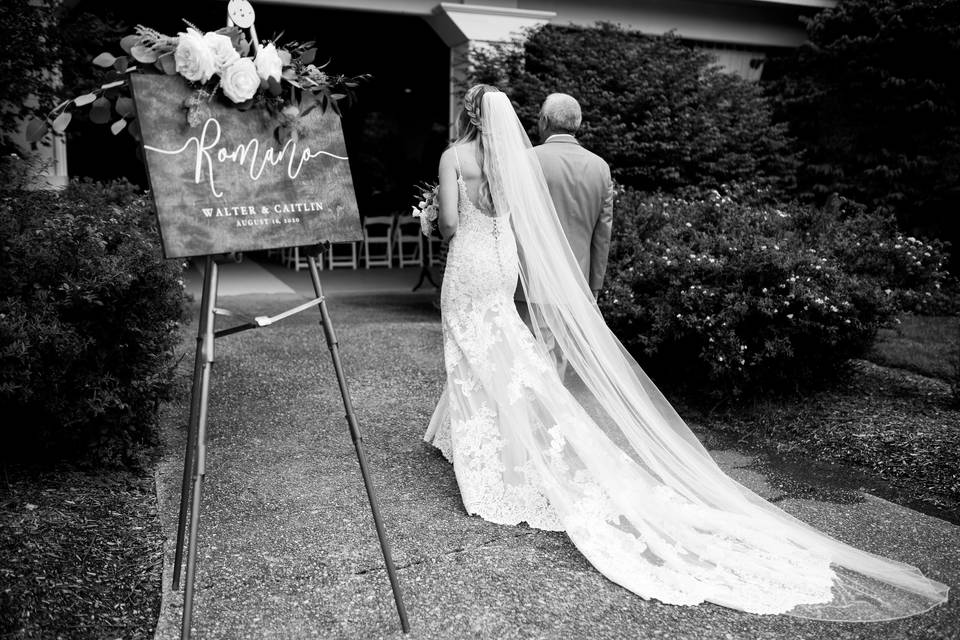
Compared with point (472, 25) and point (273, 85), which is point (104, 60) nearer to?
point (273, 85)

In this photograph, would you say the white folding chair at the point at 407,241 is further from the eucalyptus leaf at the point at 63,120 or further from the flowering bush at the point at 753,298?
the eucalyptus leaf at the point at 63,120

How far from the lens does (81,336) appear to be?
396 centimetres

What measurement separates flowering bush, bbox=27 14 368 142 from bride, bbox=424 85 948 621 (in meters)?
1.25

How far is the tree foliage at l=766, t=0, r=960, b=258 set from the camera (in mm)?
10648

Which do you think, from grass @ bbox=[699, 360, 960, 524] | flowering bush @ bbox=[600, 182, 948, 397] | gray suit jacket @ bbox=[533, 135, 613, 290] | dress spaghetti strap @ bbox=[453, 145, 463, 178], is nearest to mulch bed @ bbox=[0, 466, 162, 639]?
dress spaghetti strap @ bbox=[453, 145, 463, 178]

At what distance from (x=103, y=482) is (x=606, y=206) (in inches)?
126

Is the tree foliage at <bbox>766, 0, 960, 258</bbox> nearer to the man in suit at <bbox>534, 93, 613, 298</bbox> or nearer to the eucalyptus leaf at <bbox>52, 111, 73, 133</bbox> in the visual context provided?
the man in suit at <bbox>534, 93, 613, 298</bbox>

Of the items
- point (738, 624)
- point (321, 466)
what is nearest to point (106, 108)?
point (321, 466)


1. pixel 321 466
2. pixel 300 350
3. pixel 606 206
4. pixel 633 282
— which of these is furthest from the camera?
pixel 300 350

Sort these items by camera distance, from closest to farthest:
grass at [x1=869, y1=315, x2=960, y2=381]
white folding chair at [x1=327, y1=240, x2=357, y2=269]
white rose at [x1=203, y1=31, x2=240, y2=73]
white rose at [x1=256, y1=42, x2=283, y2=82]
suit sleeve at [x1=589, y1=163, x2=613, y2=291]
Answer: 1. white rose at [x1=203, y1=31, x2=240, y2=73]
2. white rose at [x1=256, y1=42, x2=283, y2=82]
3. suit sleeve at [x1=589, y1=163, x2=613, y2=291]
4. grass at [x1=869, y1=315, x2=960, y2=381]
5. white folding chair at [x1=327, y1=240, x2=357, y2=269]

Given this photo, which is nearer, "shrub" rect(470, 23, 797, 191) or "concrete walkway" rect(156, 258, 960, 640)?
"concrete walkway" rect(156, 258, 960, 640)

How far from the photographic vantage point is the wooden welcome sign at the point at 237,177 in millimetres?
2689

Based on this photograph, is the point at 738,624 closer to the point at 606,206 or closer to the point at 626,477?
the point at 626,477

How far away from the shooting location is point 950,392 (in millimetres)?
6270
